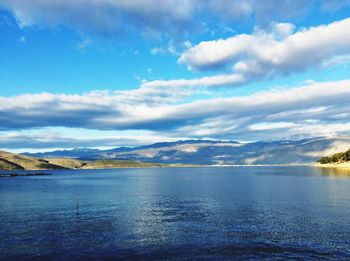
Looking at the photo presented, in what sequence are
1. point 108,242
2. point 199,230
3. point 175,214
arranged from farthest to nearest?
1. point 175,214
2. point 199,230
3. point 108,242

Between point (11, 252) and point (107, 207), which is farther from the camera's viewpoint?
point (107, 207)

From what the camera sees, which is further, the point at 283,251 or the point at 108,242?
the point at 108,242

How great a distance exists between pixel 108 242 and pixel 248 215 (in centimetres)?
4731

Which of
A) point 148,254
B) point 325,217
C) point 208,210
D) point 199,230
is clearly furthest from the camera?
point 208,210

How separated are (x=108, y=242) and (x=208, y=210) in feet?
159

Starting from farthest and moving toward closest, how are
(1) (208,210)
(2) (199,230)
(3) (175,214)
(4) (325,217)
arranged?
(1) (208,210), (3) (175,214), (4) (325,217), (2) (199,230)

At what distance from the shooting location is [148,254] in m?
68.2

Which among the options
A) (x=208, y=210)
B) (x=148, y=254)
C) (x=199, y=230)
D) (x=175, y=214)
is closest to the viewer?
(x=148, y=254)

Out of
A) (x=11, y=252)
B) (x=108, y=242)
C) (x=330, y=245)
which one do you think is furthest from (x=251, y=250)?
(x=11, y=252)

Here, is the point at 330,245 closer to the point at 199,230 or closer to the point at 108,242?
the point at 199,230

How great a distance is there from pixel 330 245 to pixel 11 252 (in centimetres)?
6386

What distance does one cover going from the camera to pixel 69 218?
107m

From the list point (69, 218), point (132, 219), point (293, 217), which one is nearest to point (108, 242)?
point (132, 219)

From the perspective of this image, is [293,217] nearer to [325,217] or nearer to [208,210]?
[325,217]
